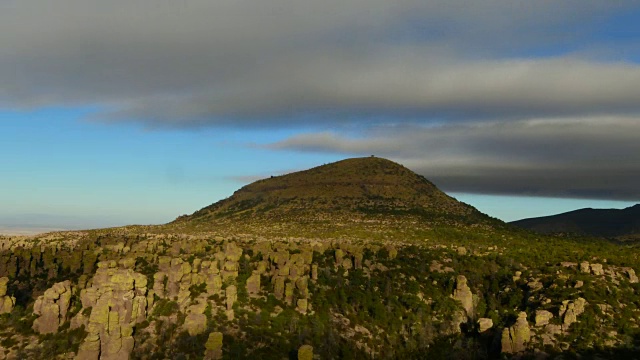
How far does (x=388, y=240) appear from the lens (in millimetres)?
192750

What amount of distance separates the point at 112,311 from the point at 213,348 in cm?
2483

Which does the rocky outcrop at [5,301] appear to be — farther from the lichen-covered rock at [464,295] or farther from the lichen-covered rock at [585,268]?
the lichen-covered rock at [585,268]

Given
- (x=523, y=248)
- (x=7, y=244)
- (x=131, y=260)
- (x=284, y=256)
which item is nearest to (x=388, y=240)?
(x=523, y=248)

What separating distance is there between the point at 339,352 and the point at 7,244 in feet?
485

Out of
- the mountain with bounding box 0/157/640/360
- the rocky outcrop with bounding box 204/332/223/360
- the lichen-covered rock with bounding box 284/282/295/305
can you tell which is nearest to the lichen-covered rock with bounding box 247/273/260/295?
the mountain with bounding box 0/157/640/360

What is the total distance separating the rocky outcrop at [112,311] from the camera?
97750 mm

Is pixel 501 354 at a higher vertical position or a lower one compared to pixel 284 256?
lower

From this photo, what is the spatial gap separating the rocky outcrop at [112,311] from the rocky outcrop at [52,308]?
4213 millimetres

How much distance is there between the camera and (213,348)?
95.2m

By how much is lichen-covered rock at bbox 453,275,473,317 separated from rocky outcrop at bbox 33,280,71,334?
96.2 m

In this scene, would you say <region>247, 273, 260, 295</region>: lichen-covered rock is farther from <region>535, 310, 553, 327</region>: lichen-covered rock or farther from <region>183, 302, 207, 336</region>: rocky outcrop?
<region>535, 310, 553, 327</region>: lichen-covered rock

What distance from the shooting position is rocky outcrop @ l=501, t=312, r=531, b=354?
106 m

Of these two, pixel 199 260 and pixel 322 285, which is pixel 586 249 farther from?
pixel 199 260

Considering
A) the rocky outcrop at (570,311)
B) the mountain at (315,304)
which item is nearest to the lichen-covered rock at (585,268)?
the mountain at (315,304)
